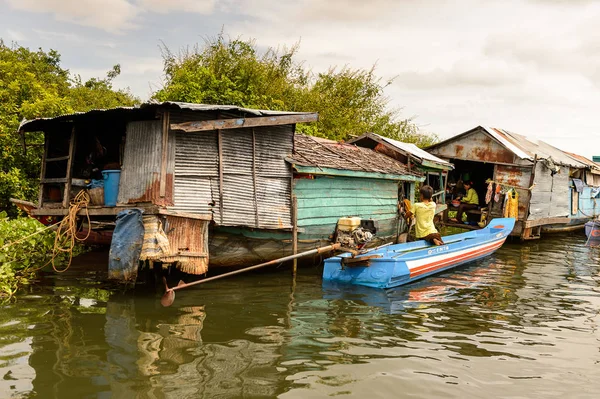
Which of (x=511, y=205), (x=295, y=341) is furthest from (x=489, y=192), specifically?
(x=295, y=341)

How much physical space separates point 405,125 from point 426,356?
21734 mm

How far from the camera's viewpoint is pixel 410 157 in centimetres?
1529

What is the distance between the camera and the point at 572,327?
7660 mm

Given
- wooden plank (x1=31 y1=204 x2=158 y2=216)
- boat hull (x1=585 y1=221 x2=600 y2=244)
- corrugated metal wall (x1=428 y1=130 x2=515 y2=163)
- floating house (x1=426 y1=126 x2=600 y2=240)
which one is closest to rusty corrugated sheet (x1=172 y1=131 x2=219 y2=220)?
wooden plank (x1=31 y1=204 x2=158 y2=216)

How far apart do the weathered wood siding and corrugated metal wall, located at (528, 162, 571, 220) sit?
21.1 feet

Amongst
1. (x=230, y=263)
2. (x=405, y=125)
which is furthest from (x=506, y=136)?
(x=230, y=263)

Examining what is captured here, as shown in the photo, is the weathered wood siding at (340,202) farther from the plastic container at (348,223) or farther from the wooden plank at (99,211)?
the wooden plank at (99,211)

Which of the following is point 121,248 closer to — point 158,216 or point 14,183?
point 158,216

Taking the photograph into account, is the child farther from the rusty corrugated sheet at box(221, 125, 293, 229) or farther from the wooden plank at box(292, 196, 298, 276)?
the rusty corrugated sheet at box(221, 125, 293, 229)

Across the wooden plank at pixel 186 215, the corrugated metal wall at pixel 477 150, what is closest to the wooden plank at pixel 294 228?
the wooden plank at pixel 186 215

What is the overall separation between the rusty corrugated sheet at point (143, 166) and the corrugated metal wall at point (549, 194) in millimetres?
13789

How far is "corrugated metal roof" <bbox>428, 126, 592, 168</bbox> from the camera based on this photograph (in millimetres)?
17078

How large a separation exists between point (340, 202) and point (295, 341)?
5.93 m

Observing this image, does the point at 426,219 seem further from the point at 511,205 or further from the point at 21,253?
the point at 21,253
